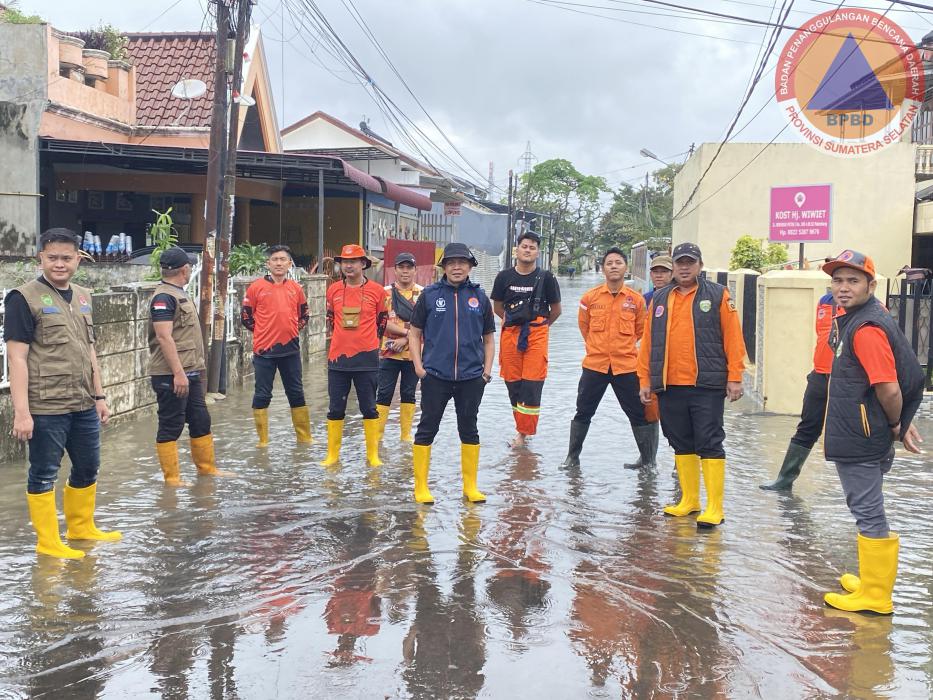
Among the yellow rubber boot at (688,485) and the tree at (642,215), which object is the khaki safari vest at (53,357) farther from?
the tree at (642,215)

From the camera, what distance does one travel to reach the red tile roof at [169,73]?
22062mm

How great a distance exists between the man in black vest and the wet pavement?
0.25 m

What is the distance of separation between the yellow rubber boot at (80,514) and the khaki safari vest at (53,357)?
0.57m

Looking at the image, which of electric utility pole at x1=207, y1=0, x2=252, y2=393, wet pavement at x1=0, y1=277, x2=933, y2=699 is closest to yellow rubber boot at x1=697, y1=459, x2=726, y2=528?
wet pavement at x1=0, y1=277, x2=933, y2=699

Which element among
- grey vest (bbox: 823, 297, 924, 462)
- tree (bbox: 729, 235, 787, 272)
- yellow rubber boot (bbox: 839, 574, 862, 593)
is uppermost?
tree (bbox: 729, 235, 787, 272)

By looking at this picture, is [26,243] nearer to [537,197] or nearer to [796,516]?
[796,516]

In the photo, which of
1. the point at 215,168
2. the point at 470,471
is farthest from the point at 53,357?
the point at 215,168

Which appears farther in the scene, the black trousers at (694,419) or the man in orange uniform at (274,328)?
the man in orange uniform at (274,328)

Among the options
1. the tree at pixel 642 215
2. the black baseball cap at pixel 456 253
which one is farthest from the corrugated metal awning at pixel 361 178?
the tree at pixel 642 215

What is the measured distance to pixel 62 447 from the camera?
5.79 meters

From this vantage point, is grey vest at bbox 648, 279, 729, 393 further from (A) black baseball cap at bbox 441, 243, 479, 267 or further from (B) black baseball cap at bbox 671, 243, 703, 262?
(A) black baseball cap at bbox 441, 243, 479, 267

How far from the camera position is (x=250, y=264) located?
16.1 metres

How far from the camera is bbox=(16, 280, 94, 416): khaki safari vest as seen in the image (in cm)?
561

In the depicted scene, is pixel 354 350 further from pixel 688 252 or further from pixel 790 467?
pixel 790 467
